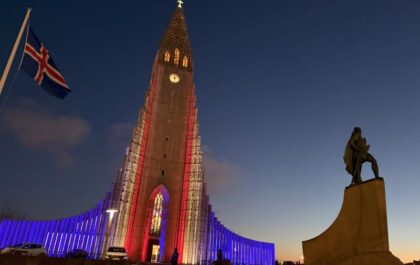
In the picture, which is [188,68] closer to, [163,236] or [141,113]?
[141,113]

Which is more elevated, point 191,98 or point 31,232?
point 191,98

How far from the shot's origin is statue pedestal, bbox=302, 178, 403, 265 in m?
11.4

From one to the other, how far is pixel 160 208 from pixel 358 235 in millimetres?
30527

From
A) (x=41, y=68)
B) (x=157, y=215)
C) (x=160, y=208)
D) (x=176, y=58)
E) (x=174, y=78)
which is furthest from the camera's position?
(x=176, y=58)

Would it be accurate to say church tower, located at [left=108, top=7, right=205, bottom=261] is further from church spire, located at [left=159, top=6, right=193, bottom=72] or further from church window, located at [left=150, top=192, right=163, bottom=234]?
church spire, located at [left=159, top=6, right=193, bottom=72]

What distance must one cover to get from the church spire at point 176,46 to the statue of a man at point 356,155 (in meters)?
37.3

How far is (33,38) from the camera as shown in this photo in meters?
13.7

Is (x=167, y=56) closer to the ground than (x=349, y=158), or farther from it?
farther from it

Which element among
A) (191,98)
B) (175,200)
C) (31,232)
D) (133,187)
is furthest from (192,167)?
(31,232)

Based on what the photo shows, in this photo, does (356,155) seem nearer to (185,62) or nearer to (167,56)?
(185,62)

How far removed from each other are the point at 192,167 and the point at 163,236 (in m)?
9.37

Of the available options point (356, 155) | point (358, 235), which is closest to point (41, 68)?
point (356, 155)

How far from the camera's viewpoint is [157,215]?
39.1 metres

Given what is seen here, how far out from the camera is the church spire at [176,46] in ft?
159
